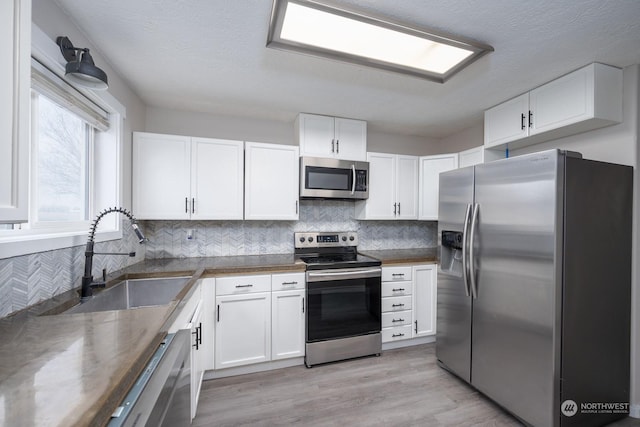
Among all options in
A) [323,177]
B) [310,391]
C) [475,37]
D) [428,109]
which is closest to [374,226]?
[323,177]

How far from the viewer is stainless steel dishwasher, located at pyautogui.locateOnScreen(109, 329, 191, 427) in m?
0.67

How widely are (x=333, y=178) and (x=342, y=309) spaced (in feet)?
4.14

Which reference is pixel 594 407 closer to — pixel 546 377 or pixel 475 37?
pixel 546 377

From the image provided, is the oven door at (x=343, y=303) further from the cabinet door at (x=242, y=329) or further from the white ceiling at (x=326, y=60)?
the white ceiling at (x=326, y=60)

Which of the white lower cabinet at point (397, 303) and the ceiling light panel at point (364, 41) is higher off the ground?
the ceiling light panel at point (364, 41)

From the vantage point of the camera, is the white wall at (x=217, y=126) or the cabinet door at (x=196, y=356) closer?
the cabinet door at (x=196, y=356)

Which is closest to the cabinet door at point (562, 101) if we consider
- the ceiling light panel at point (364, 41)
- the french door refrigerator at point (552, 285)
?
the french door refrigerator at point (552, 285)

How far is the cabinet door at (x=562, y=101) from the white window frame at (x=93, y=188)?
3081 mm

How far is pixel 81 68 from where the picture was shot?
1.23 metres

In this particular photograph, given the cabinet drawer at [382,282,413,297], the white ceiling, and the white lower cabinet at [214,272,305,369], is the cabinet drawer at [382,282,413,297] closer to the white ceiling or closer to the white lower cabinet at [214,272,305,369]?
the white lower cabinet at [214,272,305,369]

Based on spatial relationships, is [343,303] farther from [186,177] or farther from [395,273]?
[186,177]

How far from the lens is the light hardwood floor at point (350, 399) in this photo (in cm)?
171

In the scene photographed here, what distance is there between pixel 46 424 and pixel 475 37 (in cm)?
223

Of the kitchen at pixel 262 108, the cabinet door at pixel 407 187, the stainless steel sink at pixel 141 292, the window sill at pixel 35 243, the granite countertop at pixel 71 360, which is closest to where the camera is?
the granite countertop at pixel 71 360
